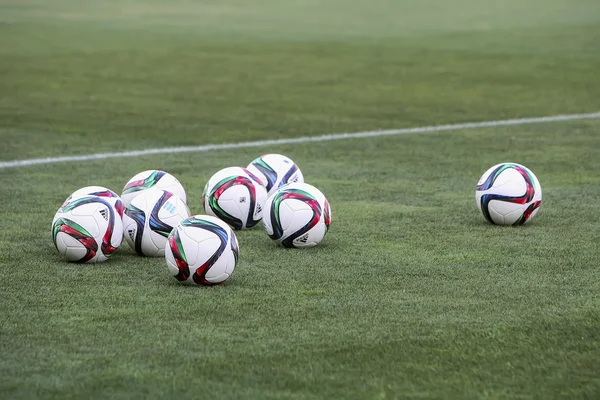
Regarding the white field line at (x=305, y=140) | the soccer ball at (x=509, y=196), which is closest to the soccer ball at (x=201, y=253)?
the soccer ball at (x=509, y=196)

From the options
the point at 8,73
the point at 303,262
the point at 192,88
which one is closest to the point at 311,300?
the point at 303,262

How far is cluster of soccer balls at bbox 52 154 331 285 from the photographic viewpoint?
7.12m

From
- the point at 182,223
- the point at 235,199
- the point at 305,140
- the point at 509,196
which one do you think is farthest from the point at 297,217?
the point at 305,140

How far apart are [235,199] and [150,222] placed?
1.21 metres

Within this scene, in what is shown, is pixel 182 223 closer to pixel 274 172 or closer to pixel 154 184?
pixel 154 184

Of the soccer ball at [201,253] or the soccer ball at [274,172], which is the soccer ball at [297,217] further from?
the soccer ball at [274,172]

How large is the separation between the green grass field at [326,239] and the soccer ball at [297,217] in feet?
0.62

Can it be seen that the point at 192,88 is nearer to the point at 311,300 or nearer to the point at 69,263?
the point at 69,263

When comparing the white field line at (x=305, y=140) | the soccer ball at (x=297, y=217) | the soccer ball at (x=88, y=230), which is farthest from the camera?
the white field line at (x=305, y=140)

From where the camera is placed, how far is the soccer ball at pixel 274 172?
32.0 feet

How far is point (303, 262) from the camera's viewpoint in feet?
25.9

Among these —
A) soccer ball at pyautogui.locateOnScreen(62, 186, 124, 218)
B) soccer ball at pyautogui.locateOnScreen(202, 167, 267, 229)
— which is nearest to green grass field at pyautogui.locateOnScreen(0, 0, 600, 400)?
soccer ball at pyautogui.locateOnScreen(202, 167, 267, 229)

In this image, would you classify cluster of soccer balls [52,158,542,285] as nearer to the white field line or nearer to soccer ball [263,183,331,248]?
soccer ball [263,183,331,248]

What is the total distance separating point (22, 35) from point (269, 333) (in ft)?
77.6
